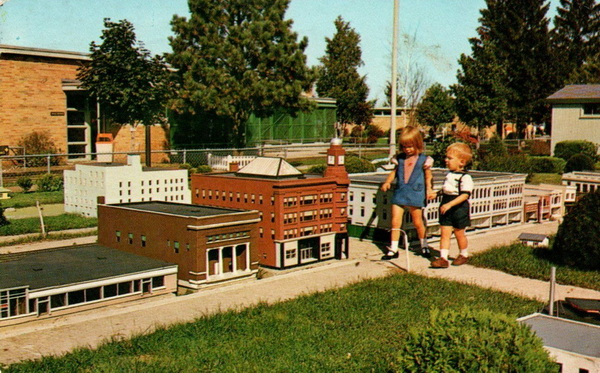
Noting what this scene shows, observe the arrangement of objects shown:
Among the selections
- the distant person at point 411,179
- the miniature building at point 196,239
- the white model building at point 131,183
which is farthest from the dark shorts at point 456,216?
the white model building at point 131,183

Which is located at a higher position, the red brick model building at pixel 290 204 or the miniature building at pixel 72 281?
the red brick model building at pixel 290 204

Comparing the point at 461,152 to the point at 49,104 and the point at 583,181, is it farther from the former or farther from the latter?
the point at 49,104

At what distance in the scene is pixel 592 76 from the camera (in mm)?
53344

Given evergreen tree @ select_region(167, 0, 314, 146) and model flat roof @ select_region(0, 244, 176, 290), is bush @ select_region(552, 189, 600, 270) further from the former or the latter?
evergreen tree @ select_region(167, 0, 314, 146)

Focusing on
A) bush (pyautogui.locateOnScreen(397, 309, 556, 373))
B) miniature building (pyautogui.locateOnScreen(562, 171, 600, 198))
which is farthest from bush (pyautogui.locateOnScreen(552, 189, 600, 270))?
miniature building (pyautogui.locateOnScreen(562, 171, 600, 198))

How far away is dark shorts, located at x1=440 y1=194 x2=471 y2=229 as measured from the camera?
9.45 meters

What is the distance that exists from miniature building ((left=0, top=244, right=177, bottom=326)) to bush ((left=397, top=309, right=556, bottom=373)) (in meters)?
4.67

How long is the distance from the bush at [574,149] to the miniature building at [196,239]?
1132 inches

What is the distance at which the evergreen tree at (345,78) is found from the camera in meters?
57.2

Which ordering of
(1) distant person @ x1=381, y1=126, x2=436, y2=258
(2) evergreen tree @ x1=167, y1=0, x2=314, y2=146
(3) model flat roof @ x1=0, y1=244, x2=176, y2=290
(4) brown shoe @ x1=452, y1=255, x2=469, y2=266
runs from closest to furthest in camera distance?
(3) model flat roof @ x1=0, y1=244, x2=176, y2=290 < (1) distant person @ x1=381, y1=126, x2=436, y2=258 < (4) brown shoe @ x1=452, y1=255, x2=469, y2=266 < (2) evergreen tree @ x1=167, y1=0, x2=314, y2=146

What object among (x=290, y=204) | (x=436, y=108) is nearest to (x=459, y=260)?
(x=290, y=204)

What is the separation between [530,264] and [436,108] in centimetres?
4101

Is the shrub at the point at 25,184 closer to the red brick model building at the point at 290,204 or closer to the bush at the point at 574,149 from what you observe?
the red brick model building at the point at 290,204

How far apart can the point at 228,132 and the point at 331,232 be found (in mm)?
26167
